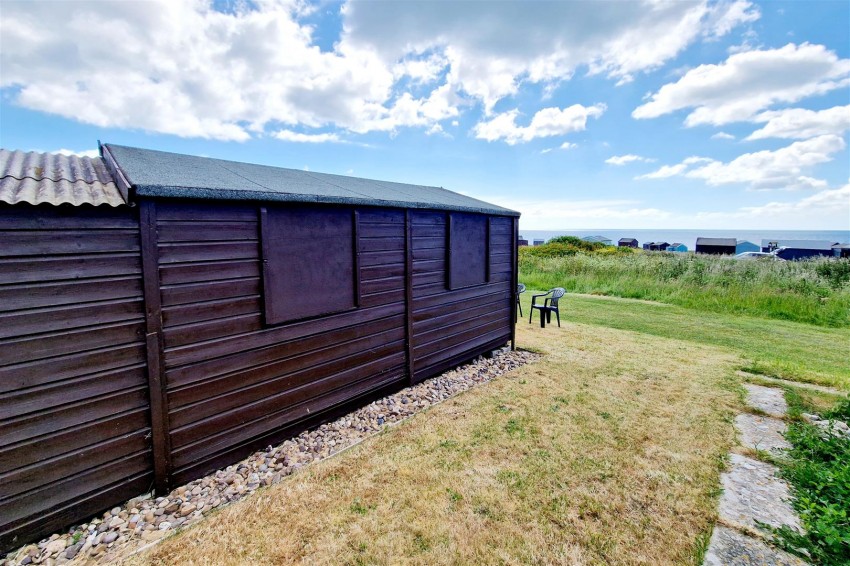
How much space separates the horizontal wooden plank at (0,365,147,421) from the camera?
1941 millimetres

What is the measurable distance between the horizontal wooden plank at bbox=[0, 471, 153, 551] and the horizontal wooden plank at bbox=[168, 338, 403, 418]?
0.45 meters

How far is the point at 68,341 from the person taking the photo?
82.2 inches

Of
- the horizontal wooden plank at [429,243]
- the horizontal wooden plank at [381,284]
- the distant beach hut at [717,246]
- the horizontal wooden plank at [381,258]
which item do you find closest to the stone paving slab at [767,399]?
the horizontal wooden plank at [429,243]

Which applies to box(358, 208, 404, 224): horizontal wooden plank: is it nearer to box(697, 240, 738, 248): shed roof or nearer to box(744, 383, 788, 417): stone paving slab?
box(744, 383, 788, 417): stone paving slab

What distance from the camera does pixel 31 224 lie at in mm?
1935

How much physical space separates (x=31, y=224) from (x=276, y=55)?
597 cm

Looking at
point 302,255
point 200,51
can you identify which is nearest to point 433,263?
point 302,255

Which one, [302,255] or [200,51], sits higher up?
[200,51]

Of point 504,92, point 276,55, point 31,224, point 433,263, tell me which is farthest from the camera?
point 504,92

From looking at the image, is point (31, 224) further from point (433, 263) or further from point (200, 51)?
point (200, 51)

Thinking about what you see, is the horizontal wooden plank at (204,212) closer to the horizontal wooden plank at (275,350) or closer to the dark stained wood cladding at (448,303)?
the horizontal wooden plank at (275,350)

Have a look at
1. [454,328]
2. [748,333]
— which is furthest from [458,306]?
[748,333]

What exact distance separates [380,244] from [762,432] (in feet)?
14.1

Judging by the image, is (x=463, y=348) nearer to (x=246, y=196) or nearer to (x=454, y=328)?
(x=454, y=328)
